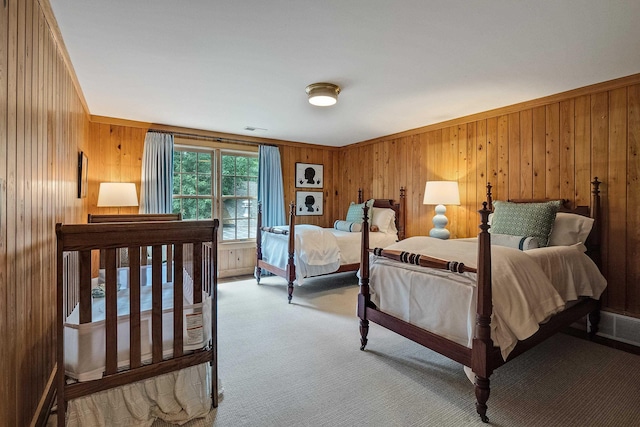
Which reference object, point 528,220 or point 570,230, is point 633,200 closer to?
point 570,230

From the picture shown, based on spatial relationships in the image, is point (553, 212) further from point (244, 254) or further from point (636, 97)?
point (244, 254)

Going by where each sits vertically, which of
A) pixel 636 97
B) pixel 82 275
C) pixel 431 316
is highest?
pixel 636 97

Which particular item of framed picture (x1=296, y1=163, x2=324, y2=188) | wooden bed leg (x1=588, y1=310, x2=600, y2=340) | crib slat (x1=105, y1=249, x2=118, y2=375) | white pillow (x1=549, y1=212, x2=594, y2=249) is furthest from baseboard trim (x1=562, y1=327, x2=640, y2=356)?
framed picture (x1=296, y1=163, x2=324, y2=188)

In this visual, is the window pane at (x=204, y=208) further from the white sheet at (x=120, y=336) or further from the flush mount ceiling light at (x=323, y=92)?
the white sheet at (x=120, y=336)

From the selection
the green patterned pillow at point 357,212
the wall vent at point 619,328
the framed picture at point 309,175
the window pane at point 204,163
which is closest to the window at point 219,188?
the window pane at point 204,163

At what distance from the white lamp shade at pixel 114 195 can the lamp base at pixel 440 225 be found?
3650mm

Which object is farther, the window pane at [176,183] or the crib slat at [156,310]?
the window pane at [176,183]

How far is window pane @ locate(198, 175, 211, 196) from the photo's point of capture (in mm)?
4793

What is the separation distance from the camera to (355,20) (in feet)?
6.15

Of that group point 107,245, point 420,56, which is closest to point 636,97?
point 420,56

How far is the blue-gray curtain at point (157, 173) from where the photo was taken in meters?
4.21

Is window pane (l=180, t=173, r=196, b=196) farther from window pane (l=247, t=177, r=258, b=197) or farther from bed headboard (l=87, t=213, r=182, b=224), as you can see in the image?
bed headboard (l=87, t=213, r=182, b=224)

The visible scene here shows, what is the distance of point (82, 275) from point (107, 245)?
166mm

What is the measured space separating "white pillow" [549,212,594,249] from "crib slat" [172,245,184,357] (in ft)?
9.86
